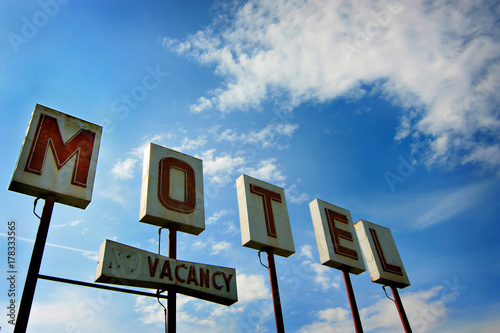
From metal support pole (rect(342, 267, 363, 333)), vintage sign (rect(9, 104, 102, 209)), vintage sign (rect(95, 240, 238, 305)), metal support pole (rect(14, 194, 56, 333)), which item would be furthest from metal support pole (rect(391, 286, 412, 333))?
metal support pole (rect(14, 194, 56, 333))

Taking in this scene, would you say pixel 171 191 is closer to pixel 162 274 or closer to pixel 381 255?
pixel 162 274

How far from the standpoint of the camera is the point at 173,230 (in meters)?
12.4

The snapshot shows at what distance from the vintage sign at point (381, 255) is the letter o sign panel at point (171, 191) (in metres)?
9.15

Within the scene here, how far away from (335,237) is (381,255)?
134 inches

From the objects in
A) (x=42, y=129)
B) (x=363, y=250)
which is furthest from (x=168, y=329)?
(x=363, y=250)

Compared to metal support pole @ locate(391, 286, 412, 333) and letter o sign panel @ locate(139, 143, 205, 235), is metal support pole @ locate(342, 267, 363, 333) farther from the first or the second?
letter o sign panel @ locate(139, 143, 205, 235)

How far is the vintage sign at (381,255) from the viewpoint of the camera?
17.8 m

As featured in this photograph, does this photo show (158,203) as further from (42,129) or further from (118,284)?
(42,129)

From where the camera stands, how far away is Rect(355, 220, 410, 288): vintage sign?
701 inches

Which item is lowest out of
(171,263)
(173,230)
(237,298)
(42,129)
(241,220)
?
(237,298)

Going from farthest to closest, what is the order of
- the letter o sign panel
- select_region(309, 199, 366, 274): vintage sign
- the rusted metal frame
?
select_region(309, 199, 366, 274): vintage sign, the letter o sign panel, the rusted metal frame

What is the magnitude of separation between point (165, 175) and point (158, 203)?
1228 mm

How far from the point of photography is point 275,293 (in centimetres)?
1339

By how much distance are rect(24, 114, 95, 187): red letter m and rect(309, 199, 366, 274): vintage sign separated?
9782mm
